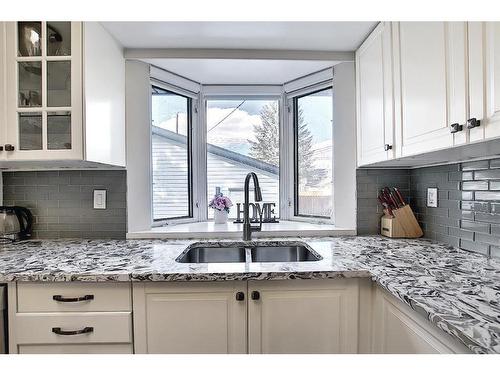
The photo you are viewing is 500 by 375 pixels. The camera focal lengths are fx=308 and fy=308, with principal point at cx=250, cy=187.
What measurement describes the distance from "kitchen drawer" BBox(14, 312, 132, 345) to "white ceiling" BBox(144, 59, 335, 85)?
1498 millimetres

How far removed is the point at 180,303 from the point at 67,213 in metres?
1.15

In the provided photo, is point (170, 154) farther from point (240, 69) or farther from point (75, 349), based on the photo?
point (75, 349)

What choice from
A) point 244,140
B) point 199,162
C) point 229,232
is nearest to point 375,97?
point 244,140

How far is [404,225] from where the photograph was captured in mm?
1877

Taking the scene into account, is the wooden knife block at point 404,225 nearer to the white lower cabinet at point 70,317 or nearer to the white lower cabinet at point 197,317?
the white lower cabinet at point 197,317

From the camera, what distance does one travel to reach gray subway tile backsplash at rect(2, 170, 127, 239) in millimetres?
1938

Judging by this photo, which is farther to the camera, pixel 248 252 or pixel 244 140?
pixel 244 140

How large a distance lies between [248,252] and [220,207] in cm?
52

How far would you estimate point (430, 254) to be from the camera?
1461mm

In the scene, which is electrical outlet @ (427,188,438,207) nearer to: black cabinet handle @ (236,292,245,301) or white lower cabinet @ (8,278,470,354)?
white lower cabinet @ (8,278,470,354)

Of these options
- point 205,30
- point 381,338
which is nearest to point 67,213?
point 205,30

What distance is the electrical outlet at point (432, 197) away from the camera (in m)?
1.75

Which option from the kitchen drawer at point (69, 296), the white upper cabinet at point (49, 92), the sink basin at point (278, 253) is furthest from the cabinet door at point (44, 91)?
the sink basin at point (278, 253)

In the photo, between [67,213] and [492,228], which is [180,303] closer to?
[67,213]
